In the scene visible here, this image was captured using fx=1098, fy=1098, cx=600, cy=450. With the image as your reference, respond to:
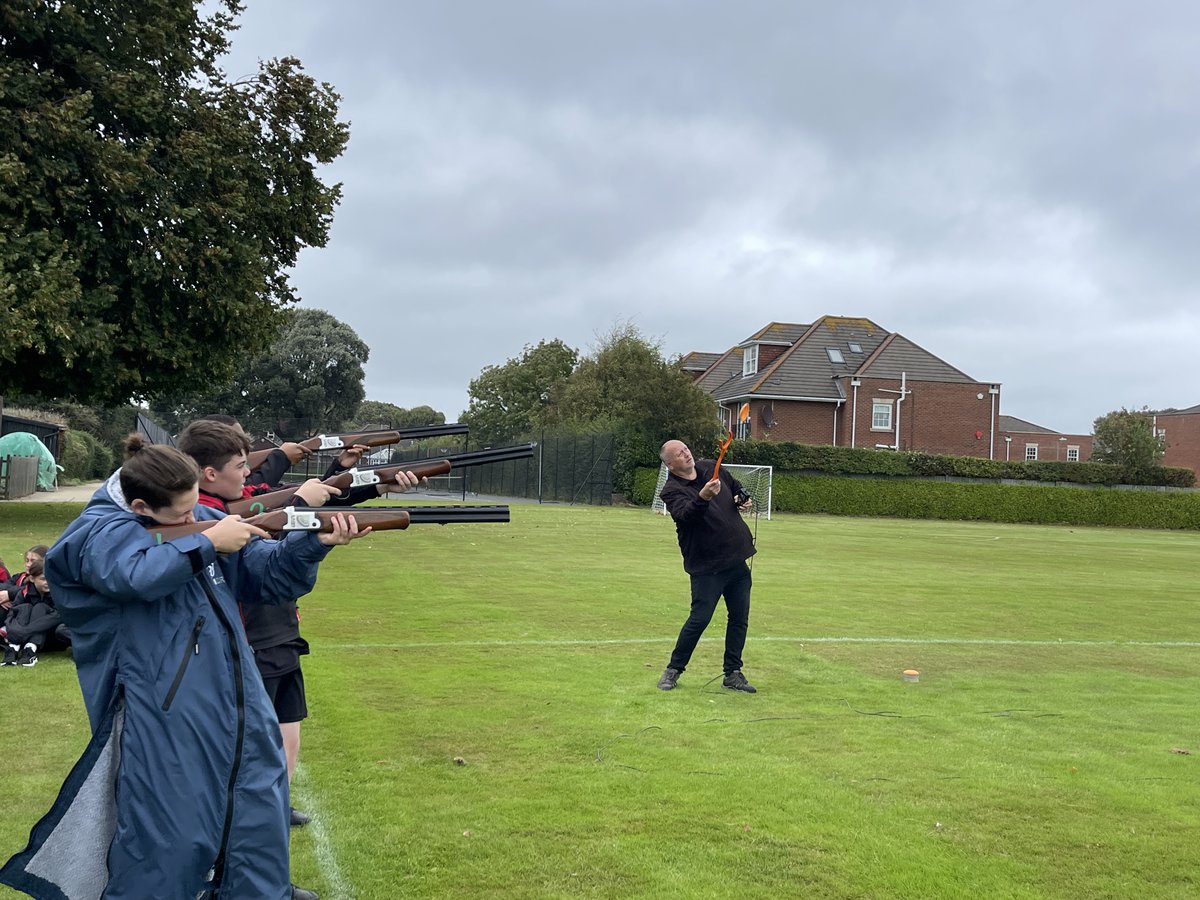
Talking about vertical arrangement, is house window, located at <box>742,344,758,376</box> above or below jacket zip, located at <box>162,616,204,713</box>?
above

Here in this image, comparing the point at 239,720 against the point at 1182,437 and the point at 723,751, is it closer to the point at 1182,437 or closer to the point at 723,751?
the point at 723,751

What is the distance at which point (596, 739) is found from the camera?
7.67 meters


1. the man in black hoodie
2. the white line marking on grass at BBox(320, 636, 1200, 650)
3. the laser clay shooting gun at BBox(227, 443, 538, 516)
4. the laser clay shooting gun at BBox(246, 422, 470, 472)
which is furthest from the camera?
the white line marking on grass at BBox(320, 636, 1200, 650)

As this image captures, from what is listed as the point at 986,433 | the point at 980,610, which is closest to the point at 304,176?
the point at 980,610

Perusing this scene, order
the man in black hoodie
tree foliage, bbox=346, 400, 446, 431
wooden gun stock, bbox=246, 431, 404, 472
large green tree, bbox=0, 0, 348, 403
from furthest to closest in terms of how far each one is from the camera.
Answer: tree foliage, bbox=346, 400, 446, 431, large green tree, bbox=0, 0, 348, 403, the man in black hoodie, wooden gun stock, bbox=246, 431, 404, 472

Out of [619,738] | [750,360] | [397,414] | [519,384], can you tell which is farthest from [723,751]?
[397,414]

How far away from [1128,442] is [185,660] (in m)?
60.4

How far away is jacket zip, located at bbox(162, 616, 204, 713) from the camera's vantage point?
11.1 feet

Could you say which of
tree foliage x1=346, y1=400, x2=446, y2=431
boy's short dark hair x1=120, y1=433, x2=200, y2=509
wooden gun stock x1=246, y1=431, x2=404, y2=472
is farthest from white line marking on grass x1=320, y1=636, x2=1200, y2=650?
tree foliage x1=346, y1=400, x2=446, y2=431

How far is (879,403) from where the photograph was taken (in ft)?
206

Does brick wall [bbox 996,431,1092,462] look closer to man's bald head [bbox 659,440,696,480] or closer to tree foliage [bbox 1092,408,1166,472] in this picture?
tree foliage [bbox 1092,408,1166,472]

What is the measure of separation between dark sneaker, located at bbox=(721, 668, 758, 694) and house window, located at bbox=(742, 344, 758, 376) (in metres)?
59.0

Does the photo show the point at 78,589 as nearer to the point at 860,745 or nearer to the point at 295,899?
the point at 295,899

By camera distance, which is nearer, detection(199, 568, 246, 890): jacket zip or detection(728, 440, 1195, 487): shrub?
detection(199, 568, 246, 890): jacket zip
